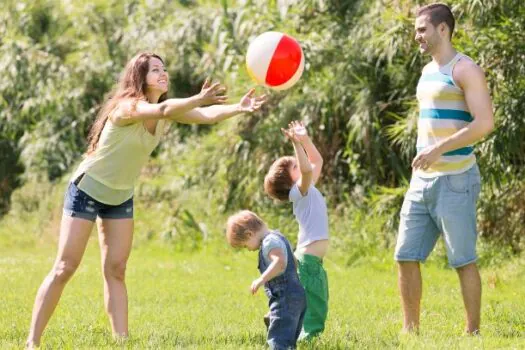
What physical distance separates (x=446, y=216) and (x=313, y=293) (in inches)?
35.6

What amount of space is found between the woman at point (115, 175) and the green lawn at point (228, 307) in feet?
1.09

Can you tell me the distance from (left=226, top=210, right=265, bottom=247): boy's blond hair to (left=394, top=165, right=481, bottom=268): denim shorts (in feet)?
3.53

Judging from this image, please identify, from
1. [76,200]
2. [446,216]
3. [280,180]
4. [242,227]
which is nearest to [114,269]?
[76,200]

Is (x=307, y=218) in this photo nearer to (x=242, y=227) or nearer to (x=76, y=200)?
(x=242, y=227)

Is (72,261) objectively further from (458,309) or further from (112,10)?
(112,10)

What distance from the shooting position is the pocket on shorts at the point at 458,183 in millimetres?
6324

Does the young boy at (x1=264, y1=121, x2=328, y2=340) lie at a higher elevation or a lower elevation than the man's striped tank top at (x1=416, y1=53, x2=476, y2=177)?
lower

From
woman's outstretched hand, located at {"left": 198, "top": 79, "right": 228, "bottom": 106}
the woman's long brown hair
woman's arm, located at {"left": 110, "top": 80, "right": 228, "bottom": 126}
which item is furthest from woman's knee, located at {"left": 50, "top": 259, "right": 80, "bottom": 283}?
woman's outstretched hand, located at {"left": 198, "top": 79, "right": 228, "bottom": 106}

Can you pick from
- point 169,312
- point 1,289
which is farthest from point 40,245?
point 169,312

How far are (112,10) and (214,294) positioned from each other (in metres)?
10.1

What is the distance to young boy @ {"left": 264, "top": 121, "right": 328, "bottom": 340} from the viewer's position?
Result: 643cm

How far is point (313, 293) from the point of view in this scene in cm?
641

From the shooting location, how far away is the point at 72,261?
20.3ft

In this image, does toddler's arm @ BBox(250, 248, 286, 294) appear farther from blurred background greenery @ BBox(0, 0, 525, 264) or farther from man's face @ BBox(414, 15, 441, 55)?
blurred background greenery @ BBox(0, 0, 525, 264)
